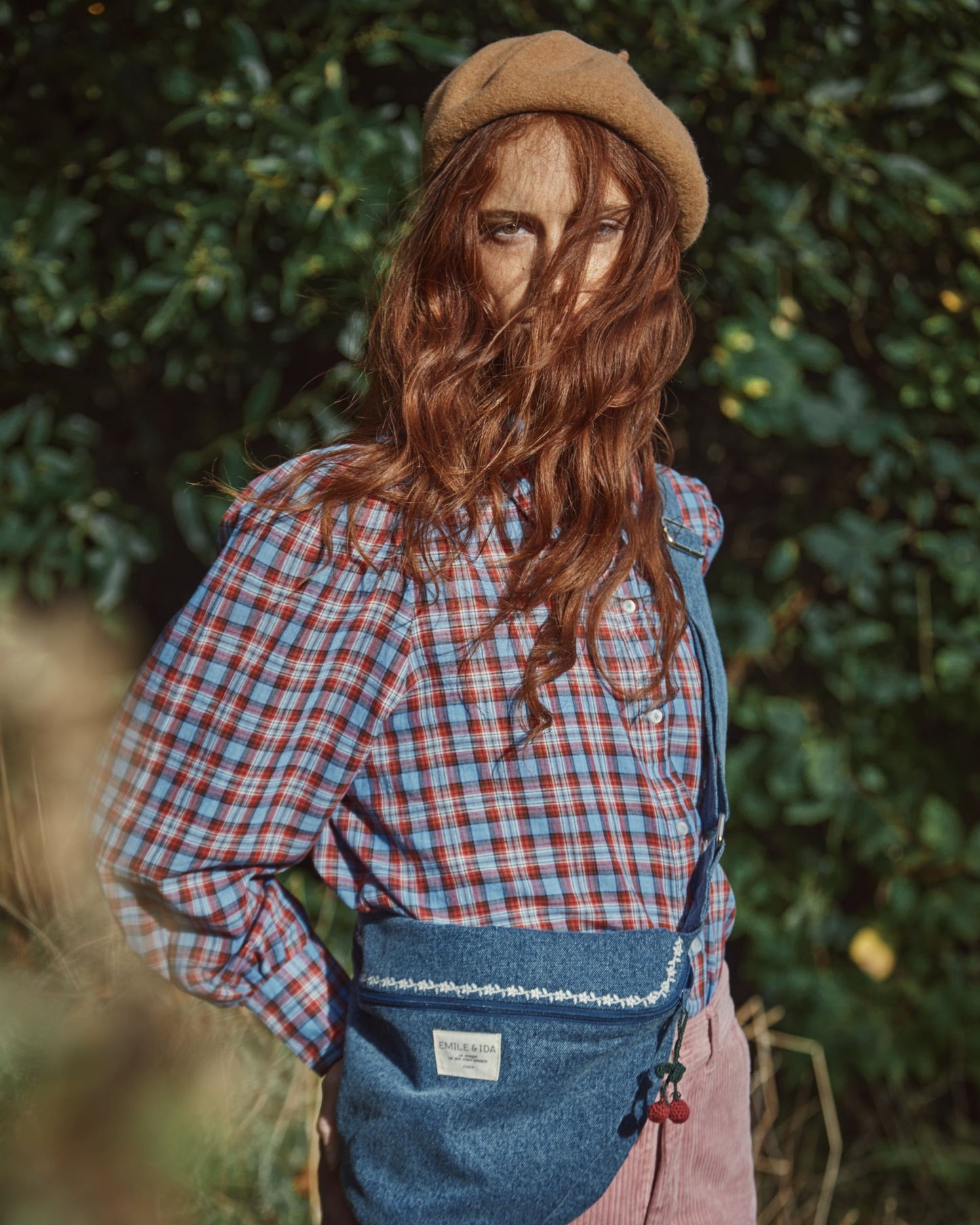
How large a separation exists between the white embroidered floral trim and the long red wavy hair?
206mm

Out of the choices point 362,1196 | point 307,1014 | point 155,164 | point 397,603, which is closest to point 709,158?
point 155,164

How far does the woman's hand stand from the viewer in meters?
1.00

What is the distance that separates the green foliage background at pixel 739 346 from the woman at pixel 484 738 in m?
0.56

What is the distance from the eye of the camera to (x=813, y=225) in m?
1.90

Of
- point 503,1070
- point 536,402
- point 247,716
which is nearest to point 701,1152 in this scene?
point 503,1070

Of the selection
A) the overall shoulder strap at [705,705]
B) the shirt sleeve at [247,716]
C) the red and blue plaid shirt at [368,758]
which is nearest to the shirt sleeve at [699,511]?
the overall shoulder strap at [705,705]

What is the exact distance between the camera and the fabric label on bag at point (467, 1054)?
90 cm

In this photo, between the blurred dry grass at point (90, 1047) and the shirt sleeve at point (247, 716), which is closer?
the shirt sleeve at point (247, 716)

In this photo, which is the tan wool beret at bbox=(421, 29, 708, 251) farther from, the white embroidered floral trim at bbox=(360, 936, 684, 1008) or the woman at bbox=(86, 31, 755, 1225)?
the white embroidered floral trim at bbox=(360, 936, 684, 1008)

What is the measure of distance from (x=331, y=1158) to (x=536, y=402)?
2.30ft

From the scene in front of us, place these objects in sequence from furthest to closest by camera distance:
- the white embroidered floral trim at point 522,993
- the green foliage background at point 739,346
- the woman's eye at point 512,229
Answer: the green foliage background at point 739,346 → the woman's eye at point 512,229 → the white embroidered floral trim at point 522,993

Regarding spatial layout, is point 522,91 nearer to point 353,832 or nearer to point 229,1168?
point 353,832

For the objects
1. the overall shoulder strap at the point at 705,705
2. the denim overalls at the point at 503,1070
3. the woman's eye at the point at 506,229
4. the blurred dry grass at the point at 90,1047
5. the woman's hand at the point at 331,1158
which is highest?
the woman's eye at the point at 506,229

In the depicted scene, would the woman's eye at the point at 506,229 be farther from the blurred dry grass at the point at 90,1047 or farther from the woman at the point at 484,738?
the blurred dry grass at the point at 90,1047
